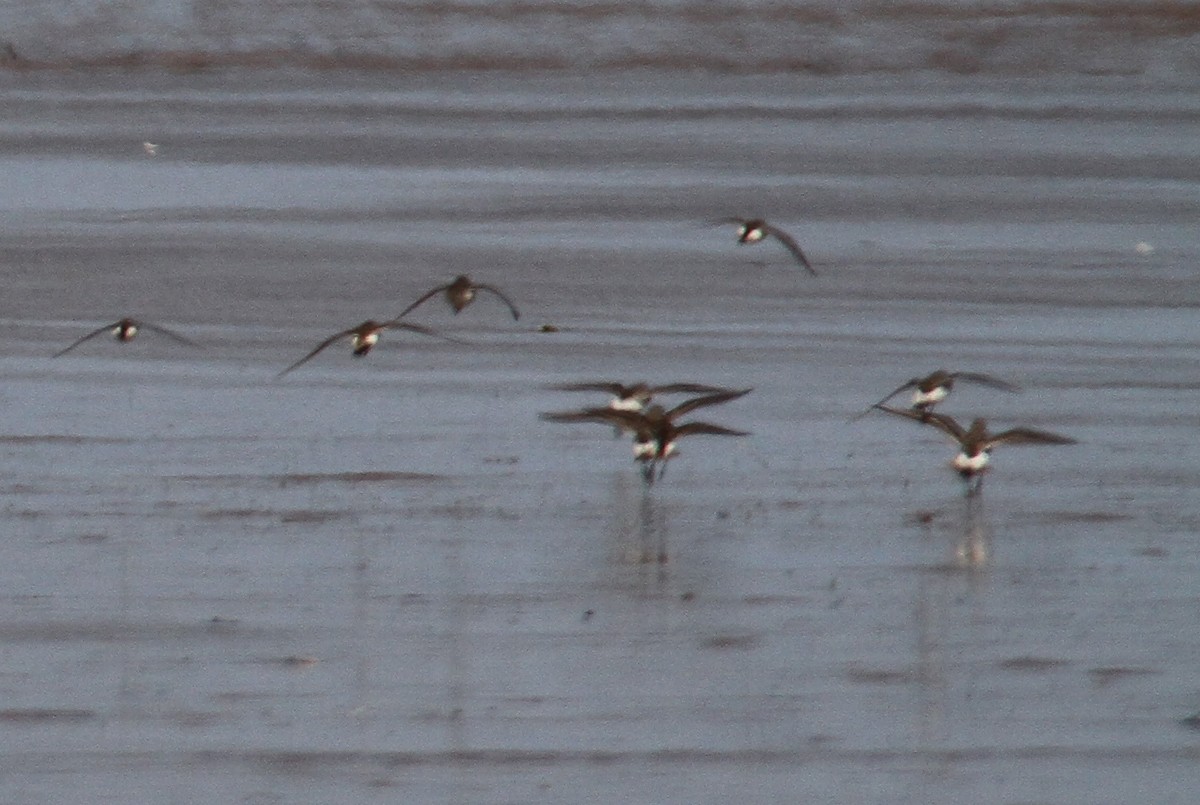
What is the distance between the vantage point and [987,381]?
10273 millimetres

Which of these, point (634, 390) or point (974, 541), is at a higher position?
point (634, 390)

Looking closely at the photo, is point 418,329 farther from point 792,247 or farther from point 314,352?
point 792,247

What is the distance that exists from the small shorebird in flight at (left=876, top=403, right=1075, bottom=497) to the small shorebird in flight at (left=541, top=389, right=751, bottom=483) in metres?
0.66

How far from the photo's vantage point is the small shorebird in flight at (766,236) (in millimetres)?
13148

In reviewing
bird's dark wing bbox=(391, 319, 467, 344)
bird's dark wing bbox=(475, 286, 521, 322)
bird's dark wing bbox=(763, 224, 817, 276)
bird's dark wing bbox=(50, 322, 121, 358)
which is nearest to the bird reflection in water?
bird's dark wing bbox=(391, 319, 467, 344)

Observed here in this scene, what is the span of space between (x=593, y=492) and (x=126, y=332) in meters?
3.16

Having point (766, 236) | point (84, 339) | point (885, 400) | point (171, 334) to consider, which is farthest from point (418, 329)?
point (766, 236)

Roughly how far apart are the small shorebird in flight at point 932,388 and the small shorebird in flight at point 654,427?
0.88 metres

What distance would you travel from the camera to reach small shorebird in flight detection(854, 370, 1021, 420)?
382 inches

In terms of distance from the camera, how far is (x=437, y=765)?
6.08 metres

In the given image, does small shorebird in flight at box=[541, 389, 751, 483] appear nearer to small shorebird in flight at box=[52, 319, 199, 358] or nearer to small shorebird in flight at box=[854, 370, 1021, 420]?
small shorebird in flight at box=[854, 370, 1021, 420]

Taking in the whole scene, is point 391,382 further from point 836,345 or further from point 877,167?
point 877,167

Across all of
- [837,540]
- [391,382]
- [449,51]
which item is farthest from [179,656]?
[449,51]

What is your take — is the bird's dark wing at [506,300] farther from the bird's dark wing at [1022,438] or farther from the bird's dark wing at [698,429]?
the bird's dark wing at [1022,438]
